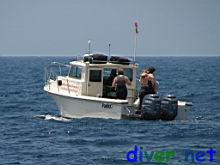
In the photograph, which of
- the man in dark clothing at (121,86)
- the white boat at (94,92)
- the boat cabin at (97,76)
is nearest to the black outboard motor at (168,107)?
the white boat at (94,92)

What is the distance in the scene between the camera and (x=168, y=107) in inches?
977

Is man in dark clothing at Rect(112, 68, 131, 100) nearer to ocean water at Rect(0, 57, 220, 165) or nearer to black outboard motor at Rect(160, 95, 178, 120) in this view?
ocean water at Rect(0, 57, 220, 165)

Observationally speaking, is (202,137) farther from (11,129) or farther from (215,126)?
(11,129)

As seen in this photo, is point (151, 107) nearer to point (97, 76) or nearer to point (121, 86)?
point (121, 86)

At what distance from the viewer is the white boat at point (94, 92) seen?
25234 mm

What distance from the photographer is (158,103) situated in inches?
974

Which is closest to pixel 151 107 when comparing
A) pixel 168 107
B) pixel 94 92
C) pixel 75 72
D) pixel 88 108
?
pixel 168 107

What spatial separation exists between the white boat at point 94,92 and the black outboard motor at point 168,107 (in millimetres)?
351

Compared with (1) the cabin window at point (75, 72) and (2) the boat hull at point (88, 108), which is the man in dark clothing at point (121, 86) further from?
(1) the cabin window at point (75, 72)

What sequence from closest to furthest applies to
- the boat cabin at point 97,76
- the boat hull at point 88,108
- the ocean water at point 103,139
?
the ocean water at point 103,139
the boat hull at point 88,108
the boat cabin at point 97,76

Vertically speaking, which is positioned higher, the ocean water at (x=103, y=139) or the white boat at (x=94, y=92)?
the white boat at (x=94, y=92)

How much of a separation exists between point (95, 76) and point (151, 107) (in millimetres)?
2903

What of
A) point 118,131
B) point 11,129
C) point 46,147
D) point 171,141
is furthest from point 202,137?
point 11,129

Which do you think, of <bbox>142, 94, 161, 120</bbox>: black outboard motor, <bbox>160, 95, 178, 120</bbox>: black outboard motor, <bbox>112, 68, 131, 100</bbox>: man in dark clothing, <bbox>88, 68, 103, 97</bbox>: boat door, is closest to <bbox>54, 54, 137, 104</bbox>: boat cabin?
<bbox>88, 68, 103, 97</bbox>: boat door
